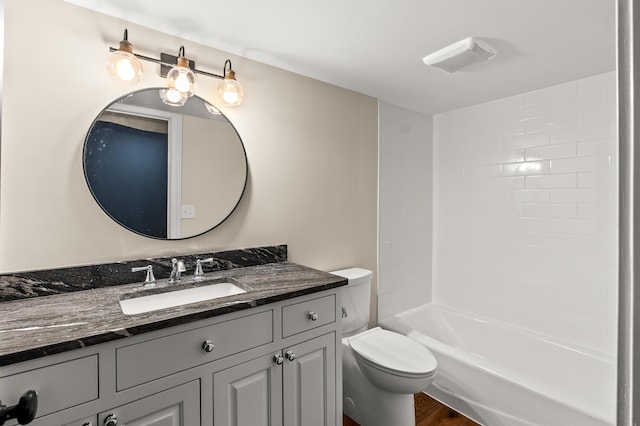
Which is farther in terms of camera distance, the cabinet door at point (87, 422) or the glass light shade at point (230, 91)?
the glass light shade at point (230, 91)

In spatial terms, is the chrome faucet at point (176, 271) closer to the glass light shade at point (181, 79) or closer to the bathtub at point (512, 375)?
the glass light shade at point (181, 79)

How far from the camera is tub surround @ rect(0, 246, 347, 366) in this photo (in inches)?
34.8

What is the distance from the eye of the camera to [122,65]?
1.42 metres

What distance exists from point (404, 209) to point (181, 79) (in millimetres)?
1973

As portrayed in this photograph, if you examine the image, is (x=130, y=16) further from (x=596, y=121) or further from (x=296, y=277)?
(x=596, y=121)

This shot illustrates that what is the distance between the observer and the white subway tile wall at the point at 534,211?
2.16 m

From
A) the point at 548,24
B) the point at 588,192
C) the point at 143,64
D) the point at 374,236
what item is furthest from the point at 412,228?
the point at 143,64

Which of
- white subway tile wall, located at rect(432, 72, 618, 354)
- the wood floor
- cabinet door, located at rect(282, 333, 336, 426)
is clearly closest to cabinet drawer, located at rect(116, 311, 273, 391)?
cabinet door, located at rect(282, 333, 336, 426)

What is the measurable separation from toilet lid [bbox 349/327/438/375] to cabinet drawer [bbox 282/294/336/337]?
49 cm

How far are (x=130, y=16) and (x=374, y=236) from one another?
2.01 meters

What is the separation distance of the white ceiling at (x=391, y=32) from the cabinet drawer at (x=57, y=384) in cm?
140

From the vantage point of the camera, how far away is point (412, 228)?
2.89m

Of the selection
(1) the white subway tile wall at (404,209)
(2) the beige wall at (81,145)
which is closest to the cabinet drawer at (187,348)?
(2) the beige wall at (81,145)

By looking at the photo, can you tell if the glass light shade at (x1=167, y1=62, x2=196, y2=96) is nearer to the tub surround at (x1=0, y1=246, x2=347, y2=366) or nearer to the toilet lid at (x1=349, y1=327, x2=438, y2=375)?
the tub surround at (x1=0, y1=246, x2=347, y2=366)
